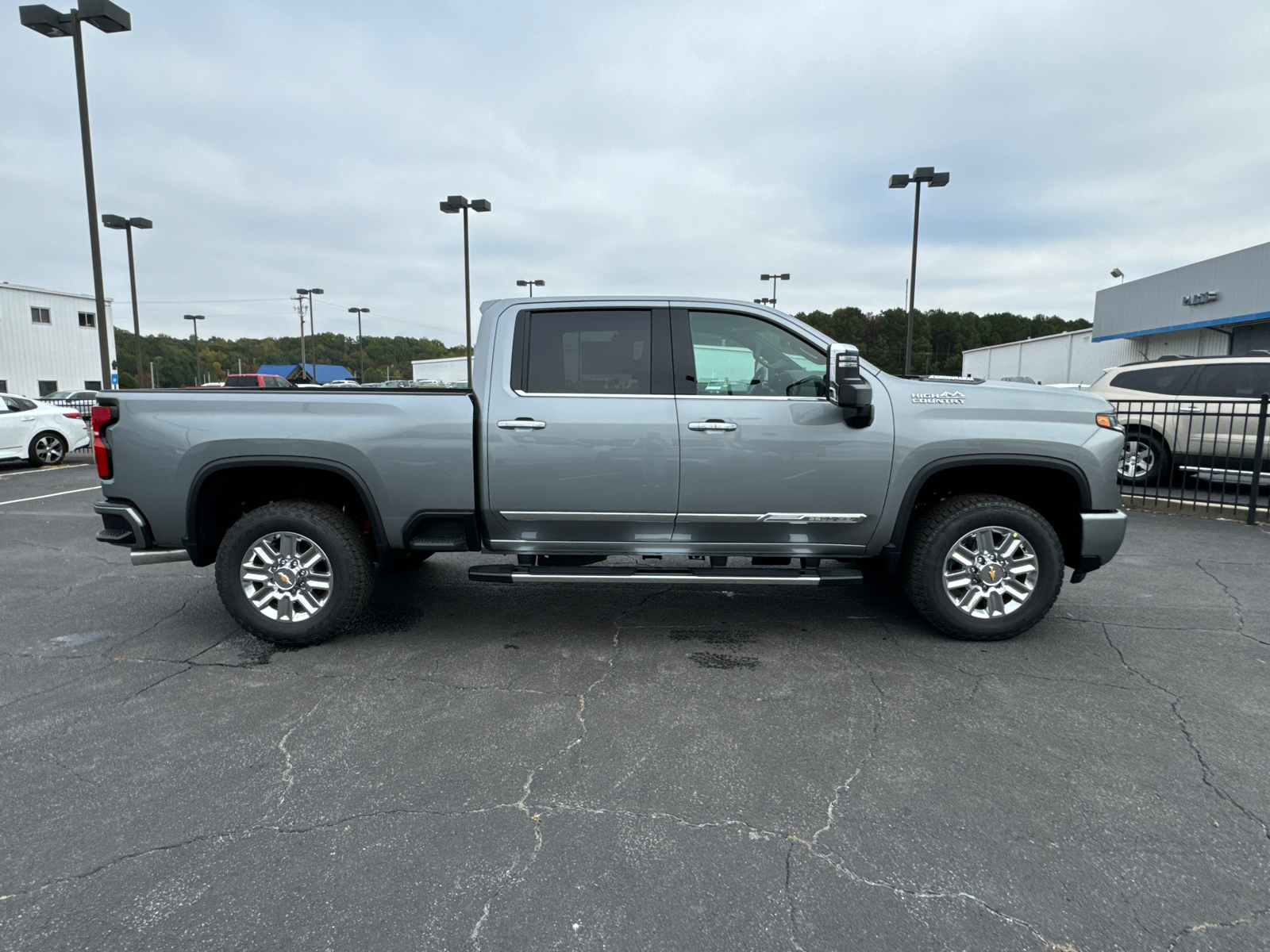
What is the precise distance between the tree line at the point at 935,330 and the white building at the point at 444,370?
5197 centimetres

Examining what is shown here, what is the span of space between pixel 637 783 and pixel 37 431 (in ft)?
52.8

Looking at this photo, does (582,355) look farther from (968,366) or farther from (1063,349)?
(968,366)

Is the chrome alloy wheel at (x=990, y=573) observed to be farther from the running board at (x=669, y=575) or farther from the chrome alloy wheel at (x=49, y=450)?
the chrome alloy wheel at (x=49, y=450)

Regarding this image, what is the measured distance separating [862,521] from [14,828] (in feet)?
13.2

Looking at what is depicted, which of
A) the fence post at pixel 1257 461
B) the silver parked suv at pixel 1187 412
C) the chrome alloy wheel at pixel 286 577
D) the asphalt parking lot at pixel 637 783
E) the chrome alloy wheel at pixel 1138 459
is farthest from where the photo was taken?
the chrome alloy wheel at pixel 1138 459

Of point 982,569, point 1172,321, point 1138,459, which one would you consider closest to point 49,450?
point 982,569

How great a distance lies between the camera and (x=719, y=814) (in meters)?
2.68

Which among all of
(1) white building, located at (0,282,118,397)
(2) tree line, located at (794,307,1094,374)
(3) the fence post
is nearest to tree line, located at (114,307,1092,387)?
(2) tree line, located at (794,307,1094,374)

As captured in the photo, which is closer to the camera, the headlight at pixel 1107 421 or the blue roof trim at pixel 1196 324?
the headlight at pixel 1107 421

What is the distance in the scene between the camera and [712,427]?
423 cm

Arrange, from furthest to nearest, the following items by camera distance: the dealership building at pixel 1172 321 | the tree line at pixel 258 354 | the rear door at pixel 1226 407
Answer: the tree line at pixel 258 354, the dealership building at pixel 1172 321, the rear door at pixel 1226 407

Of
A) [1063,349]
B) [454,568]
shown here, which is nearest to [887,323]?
[1063,349]

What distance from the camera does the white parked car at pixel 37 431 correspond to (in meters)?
13.6

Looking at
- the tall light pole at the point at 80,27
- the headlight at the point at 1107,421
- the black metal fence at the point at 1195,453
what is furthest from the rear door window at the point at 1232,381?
the tall light pole at the point at 80,27
